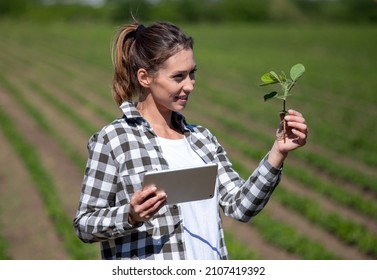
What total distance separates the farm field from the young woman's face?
0.59 m

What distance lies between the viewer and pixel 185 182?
87.0 inches

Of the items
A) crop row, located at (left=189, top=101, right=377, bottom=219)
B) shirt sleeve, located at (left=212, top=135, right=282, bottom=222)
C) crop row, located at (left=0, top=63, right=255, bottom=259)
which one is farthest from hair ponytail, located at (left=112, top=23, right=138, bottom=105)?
crop row, located at (left=189, top=101, right=377, bottom=219)

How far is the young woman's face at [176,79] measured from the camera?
2428mm

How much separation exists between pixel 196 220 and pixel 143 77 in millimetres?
502

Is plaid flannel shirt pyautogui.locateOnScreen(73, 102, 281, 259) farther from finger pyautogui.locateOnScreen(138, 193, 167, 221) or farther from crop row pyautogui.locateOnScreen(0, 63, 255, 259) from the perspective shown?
crop row pyautogui.locateOnScreen(0, 63, 255, 259)

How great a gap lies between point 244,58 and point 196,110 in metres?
11.5

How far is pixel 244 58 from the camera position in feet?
80.9

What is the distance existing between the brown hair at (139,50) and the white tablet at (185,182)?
42 centimetres

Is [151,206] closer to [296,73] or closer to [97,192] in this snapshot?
[97,192]

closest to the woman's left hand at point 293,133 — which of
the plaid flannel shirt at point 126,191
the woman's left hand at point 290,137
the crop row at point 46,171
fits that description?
the woman's left hand at point 290,137

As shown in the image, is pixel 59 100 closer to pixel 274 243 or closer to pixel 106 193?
pixel 274 243

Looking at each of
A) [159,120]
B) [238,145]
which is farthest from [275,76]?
[238,145]

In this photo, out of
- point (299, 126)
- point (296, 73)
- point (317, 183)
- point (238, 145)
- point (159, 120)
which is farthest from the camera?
point (238, 145)
